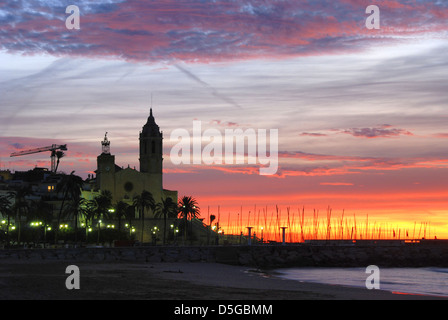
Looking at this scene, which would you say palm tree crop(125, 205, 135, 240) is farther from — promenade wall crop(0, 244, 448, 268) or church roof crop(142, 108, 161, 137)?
promenade wall crop(0, 244, 448, 268)

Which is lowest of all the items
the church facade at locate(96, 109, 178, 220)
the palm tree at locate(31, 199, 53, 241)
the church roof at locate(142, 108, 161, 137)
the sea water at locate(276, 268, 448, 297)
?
the sea water at locate(276, 268, 448, 297)

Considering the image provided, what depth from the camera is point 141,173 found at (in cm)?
15338

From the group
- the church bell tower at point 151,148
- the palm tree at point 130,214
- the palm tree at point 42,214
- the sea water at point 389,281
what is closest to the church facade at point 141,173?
the church bell tower at point 151,148

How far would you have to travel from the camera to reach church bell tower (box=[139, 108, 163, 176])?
15838cm

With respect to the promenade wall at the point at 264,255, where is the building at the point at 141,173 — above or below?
above

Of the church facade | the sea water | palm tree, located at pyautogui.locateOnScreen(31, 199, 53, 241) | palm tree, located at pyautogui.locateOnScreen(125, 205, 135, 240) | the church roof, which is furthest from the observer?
the church roof

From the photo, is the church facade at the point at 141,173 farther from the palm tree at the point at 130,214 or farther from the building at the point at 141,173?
the palm tree at the point at 130,214

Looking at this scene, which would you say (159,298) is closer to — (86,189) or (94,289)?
(94,289)

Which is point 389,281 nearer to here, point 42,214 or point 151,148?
point 42,214

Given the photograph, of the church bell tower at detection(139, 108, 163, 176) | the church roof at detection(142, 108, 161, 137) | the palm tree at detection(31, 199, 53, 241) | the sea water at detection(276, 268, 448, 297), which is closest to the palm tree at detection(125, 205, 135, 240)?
the church bell tower at detection(139, 108, 163, 176)

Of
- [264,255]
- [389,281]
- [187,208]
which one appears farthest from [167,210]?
[389,281]

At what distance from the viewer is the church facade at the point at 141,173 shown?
14850 cm

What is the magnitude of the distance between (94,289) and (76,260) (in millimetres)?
41589
